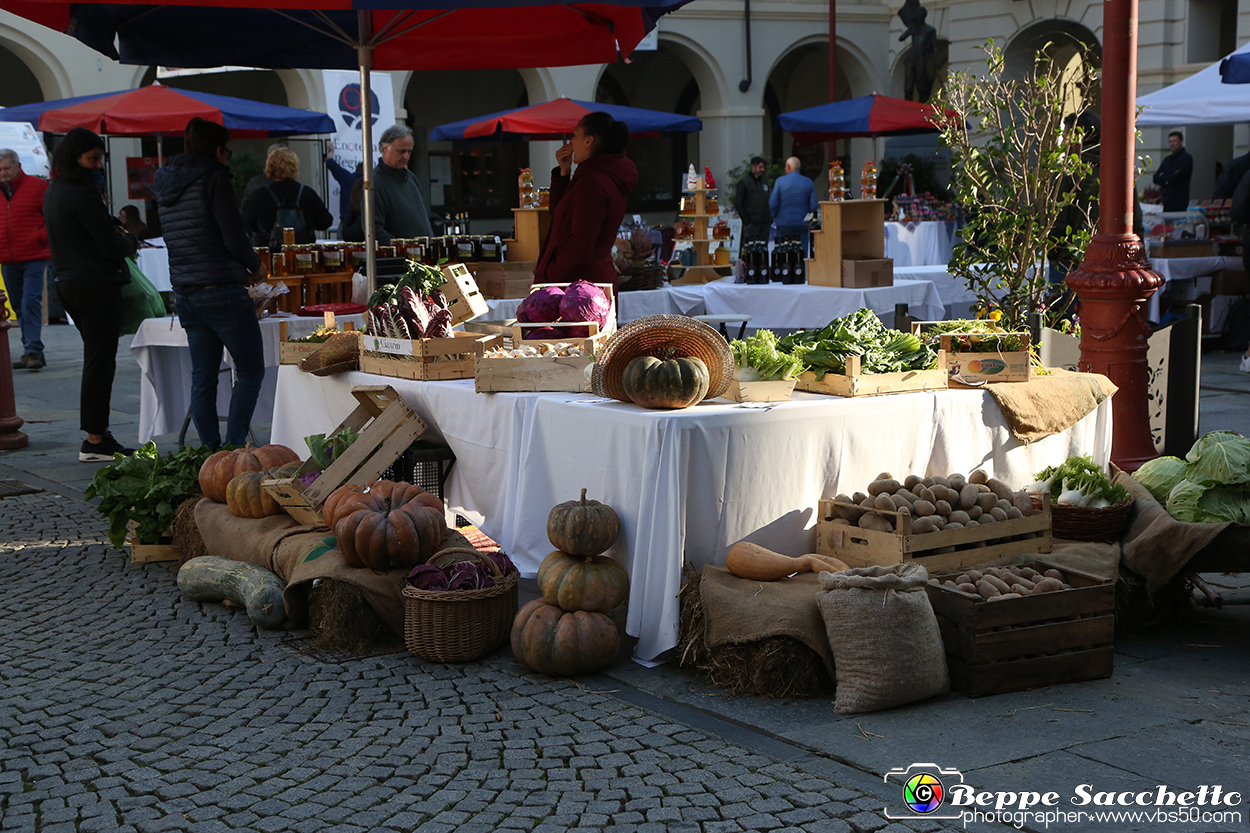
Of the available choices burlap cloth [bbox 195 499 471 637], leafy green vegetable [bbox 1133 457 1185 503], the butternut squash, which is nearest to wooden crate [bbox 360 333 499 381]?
burlap cloth [bbox 195 499 471 637]

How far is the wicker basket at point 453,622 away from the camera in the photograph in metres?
4.41

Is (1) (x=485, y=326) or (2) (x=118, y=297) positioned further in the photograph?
(2) (x=118, y=297)

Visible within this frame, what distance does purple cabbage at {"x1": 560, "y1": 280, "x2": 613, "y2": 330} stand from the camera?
18.2ft

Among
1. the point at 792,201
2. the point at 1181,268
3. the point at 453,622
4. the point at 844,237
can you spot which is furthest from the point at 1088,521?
the point at 792,201

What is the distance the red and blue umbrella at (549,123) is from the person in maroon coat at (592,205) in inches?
272

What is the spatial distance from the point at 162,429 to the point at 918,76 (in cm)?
1624

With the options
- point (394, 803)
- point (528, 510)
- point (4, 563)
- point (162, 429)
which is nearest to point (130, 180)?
point (162, 429)

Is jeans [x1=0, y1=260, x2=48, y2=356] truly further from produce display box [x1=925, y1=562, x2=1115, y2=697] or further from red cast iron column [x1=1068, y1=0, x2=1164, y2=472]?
produce display box [x1=925, y1=562, x2=1115, y2=697]

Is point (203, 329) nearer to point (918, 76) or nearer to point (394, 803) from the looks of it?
point (394, 803)

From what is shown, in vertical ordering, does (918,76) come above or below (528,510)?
above

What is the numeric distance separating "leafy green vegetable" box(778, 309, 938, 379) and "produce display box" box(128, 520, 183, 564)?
2.97m

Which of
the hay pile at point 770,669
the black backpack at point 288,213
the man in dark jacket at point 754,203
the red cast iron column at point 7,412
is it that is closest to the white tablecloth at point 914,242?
the man in dark jacket at point 754,203

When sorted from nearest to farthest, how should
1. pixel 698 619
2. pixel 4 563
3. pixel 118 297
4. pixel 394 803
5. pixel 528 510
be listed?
1. pixel 394 803
2. pixel 698 619
3. pixel 528 510
4. pixel 4 563
5. pixel 118 297

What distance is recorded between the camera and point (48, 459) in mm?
8445
